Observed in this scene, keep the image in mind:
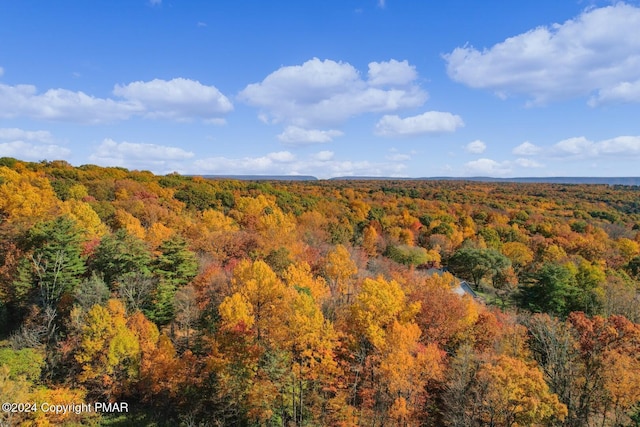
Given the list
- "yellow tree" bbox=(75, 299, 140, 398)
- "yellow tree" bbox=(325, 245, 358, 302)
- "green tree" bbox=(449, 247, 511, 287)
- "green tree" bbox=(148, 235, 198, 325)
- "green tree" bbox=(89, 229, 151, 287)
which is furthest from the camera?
"green tree" bbox=(449, 247, 511, 287)

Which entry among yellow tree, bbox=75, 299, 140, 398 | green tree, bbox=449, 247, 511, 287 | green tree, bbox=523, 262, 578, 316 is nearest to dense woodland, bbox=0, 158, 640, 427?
yellow tree, bbox=75, 299, 140, 398

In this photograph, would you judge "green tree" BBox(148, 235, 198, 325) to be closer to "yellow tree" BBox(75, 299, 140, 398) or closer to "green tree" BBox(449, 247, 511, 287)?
"yellow tree" BBox(75, 299, 140, 398)

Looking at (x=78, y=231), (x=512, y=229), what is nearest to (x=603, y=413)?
(x=78, y=231)

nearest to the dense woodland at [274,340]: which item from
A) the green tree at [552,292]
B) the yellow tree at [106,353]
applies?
the yellow tree at [106,353]

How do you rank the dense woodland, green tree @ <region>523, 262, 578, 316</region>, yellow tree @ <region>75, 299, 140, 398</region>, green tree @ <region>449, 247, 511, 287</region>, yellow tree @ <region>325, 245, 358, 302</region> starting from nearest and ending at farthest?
the dense woodland, yellow tree @ <region>75, 299, 140, 398</region>, yellow tree @ <region>325, 245, 358, 302</region>, green tree @ <region>523, 262, 578, 316</region>, green tree @ <region>449, 247, 511, 287</region>

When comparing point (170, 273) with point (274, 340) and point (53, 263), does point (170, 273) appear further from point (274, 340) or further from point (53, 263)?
point (274, 340)

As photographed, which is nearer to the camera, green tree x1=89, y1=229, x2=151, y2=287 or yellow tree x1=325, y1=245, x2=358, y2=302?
green tree x1=89, y1=229, x2=151, y2=287

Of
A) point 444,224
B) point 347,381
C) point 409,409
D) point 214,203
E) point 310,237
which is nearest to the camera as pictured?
point 409,409

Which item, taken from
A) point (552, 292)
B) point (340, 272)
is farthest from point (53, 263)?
point (552, 292)

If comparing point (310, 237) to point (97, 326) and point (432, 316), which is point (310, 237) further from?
point (97, 326)


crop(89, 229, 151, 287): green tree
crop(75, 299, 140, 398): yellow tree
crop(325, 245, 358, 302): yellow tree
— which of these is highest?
crop(89, 229, 151, 287): green tree

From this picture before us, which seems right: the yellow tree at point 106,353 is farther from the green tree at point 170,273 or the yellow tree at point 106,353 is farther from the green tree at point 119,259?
the green tree at point 119,259
